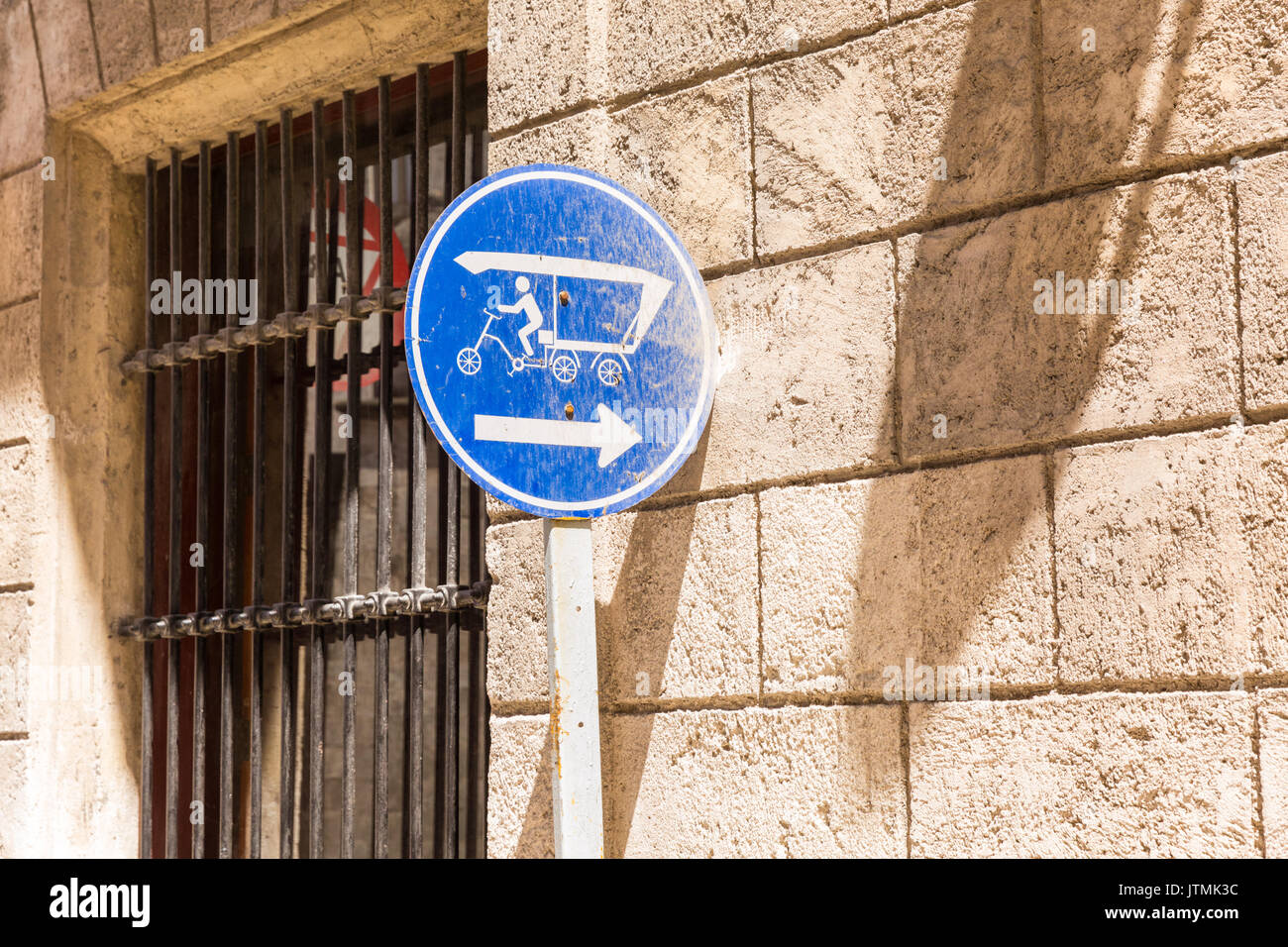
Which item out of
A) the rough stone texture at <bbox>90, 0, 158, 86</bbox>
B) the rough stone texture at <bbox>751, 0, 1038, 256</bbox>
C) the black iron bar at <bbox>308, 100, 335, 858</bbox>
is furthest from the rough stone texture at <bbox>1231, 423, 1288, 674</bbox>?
the rough stone texture at <bbox>90, 0, 158, 86</bbox>

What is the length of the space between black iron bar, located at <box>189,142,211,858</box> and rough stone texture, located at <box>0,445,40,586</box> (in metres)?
0.54

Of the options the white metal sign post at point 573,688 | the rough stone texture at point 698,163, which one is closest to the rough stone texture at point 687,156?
the rough stone texture at point 698,163

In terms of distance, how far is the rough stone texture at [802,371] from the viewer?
334 cm

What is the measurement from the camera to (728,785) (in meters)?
3.45

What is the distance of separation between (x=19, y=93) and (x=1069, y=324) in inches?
166

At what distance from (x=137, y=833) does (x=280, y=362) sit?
1.70 metres

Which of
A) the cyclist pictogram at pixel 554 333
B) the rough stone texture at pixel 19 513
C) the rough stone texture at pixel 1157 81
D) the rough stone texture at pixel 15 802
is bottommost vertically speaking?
the rough stone texture at pixel 15 802

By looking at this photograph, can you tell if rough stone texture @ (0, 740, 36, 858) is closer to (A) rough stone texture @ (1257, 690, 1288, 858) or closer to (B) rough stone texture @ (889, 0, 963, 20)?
(B) rough stone texture @ (889, 0, 963, 20)

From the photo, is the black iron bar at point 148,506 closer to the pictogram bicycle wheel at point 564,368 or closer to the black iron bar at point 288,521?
the black iron bar at point 288,521

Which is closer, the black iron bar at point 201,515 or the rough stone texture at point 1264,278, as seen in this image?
the rough stone texture at point 1264,278

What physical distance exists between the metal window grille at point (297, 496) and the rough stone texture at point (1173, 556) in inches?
73.9

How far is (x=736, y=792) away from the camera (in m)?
3.43
